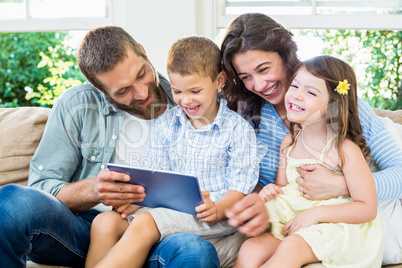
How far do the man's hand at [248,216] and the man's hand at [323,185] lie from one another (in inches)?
6.4

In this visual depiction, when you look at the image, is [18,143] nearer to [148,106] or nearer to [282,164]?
[148,106]

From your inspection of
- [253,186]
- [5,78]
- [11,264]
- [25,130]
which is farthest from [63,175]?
[5,78]

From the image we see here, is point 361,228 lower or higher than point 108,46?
lower

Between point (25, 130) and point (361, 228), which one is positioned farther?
point (25, 130)

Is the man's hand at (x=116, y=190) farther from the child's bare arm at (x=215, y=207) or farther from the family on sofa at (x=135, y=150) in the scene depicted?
the child's bare arm at (x=215, y=207)

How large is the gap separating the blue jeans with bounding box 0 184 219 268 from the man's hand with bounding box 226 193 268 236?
0.11 metres

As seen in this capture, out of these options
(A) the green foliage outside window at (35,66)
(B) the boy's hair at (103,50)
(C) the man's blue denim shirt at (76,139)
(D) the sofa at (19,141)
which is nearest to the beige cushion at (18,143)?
(D) the sofa at (19,141)

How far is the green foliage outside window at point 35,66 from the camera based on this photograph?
4206 millimetres

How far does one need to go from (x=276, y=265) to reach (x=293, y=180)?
0.34 meters

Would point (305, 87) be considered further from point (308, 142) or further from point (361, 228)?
point (361, 228)


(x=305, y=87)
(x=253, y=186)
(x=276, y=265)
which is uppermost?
(x=305, y=87)

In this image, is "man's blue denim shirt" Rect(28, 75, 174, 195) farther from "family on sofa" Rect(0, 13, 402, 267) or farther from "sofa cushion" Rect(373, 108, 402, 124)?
"sofa cushion" Rect(373, 108, 402, 124)

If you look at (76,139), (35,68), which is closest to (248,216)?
(76,139)

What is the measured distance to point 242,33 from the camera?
1604 millimetres
